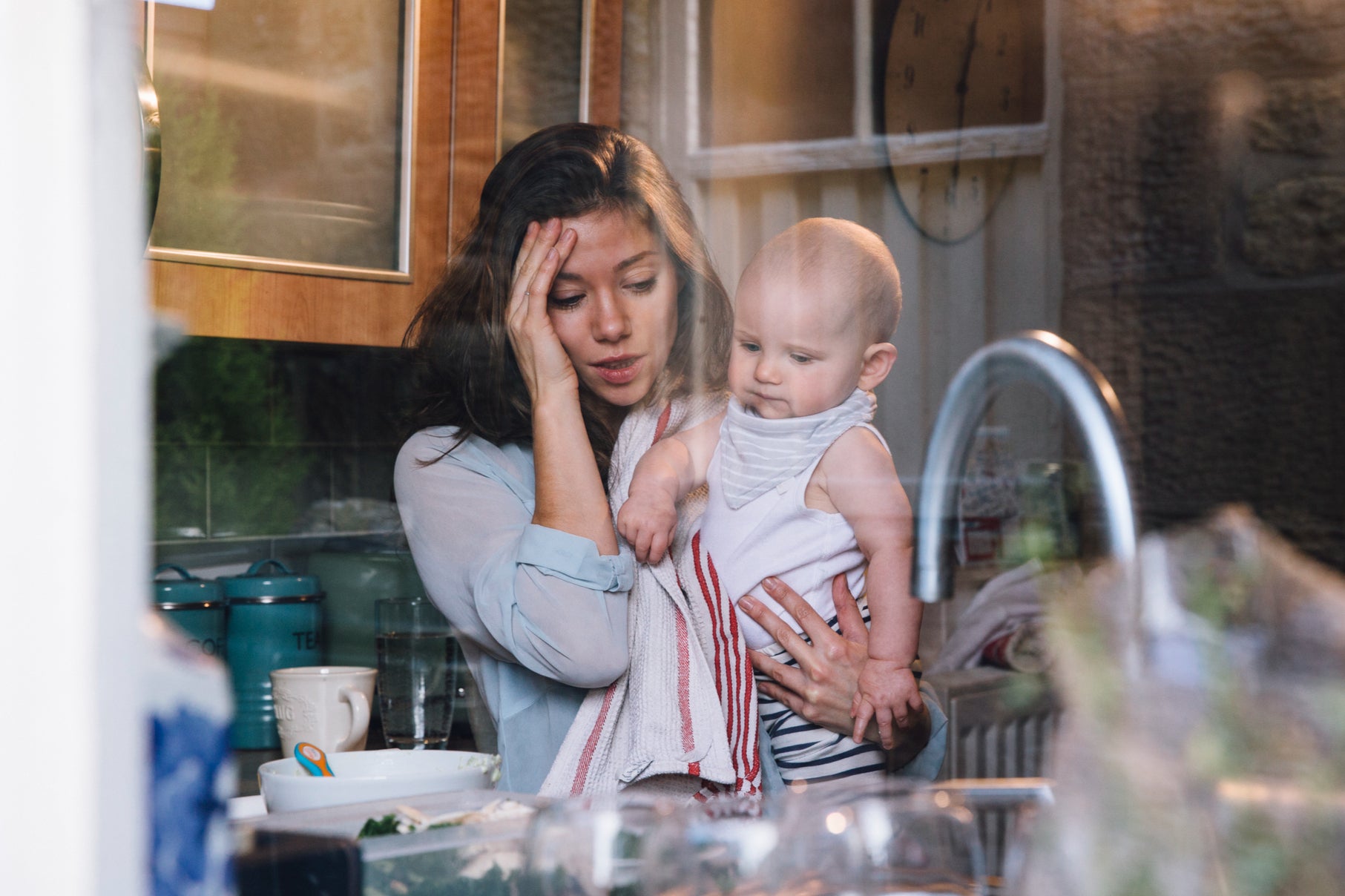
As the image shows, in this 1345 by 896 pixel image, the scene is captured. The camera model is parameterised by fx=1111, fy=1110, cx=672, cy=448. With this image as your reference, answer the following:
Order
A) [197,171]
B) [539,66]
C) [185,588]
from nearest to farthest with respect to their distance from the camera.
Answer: [185,588] < [539,66] < [197,171]

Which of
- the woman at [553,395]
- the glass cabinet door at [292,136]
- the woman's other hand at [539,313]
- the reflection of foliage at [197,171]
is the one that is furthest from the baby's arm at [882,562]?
the reflection of foliage at [197,171]

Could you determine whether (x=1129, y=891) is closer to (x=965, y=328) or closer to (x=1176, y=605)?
(x=1176, y=605)

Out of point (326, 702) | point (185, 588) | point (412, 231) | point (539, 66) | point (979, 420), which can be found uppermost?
point (539, 66)

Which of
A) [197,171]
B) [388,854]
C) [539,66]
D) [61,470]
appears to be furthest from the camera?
[197,171]

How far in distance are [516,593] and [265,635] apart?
9.3 inches

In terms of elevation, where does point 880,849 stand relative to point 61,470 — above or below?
below

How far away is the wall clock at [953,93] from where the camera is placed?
59 cm

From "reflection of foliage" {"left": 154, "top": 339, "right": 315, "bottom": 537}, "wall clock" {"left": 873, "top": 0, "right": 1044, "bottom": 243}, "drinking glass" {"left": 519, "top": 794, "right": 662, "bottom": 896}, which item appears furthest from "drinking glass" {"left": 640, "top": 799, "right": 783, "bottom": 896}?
Answer: "reflection of foliage" {"left": 154, "top": 339, "right": 315, "bottom": 537}

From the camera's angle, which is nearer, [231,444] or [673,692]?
[673,692]

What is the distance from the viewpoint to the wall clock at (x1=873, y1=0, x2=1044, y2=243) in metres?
0.59

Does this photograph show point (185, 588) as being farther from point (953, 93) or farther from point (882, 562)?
point (953, 93)

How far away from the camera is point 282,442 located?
3.27 ft

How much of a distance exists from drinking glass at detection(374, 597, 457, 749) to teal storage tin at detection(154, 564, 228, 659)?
5.0 inches

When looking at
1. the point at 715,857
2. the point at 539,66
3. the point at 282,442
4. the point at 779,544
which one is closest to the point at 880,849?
the point at 715,857
